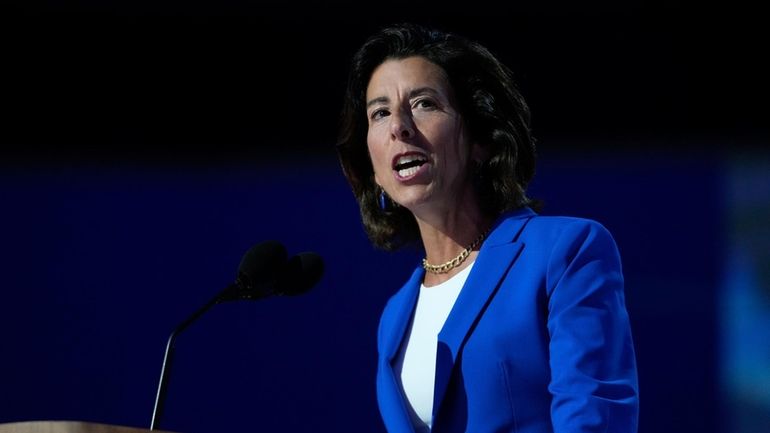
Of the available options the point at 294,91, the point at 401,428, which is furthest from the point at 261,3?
the point at 401,428

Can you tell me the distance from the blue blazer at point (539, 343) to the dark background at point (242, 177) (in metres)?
1.00

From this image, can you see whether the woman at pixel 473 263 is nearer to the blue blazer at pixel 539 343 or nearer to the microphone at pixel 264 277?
the blue blazer at pixel 539 343

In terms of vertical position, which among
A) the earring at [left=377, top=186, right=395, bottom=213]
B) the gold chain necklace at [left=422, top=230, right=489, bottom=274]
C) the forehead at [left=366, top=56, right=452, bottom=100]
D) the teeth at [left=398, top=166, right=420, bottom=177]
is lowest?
the gold chain necklace at [left=422, top=230, right=489, bottom=274]

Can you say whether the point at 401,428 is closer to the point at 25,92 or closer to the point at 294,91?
the point at 294,91

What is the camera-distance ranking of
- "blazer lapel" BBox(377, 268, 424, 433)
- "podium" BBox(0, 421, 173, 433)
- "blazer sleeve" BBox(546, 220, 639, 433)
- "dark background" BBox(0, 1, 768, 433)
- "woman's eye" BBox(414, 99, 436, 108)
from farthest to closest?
1. "dark background" BBox(0, 1, 768, 433)
2. "woman's eye" BBox(414, 99, 436, 108)
3. "blazer lapel" BBox(377, 268, 424, 433)
4. "blazer sleeve" BBox(546, 220, 639, 433)
5. "podium" BBox(0, 421, 173, 433)

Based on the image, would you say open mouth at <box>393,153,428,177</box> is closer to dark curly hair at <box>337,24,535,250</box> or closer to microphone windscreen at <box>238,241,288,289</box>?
dark curly hair at <box>337,24,535,250</box>

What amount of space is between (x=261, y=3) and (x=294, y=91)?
0.79 feet

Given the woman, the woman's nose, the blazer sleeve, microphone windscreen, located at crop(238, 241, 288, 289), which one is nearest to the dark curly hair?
the woman

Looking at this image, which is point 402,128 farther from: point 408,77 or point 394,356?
point 394,356

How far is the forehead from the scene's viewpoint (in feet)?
6.05

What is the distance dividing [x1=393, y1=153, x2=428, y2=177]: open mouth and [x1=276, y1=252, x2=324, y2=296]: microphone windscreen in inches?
8.5

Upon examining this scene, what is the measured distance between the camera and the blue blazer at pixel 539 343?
1.47 metres

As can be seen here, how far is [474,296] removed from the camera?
1663mm

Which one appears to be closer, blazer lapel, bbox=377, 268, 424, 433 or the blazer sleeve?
the blazer sleeve
